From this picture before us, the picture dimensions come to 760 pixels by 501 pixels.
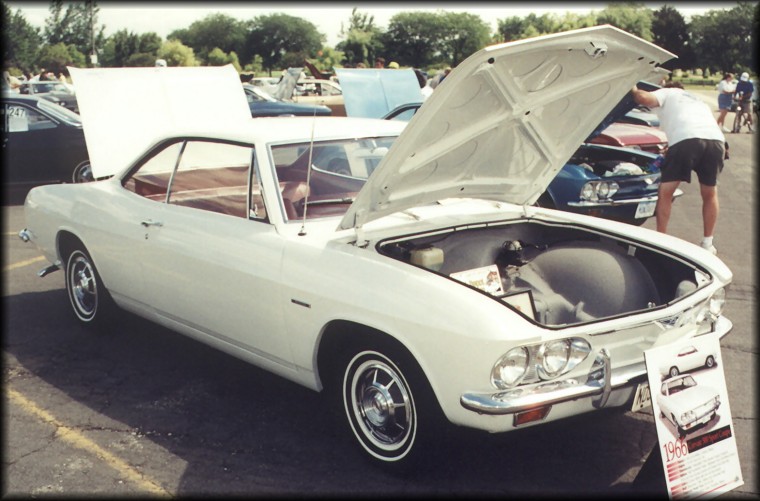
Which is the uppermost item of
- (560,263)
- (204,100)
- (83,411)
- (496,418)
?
(204,100)

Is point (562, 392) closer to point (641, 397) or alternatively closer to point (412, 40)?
point (641, 397)

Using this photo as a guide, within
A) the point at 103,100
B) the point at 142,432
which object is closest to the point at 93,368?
the point at 142,432

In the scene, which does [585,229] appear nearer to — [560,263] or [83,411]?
[560,263]

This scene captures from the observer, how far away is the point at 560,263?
4164mm

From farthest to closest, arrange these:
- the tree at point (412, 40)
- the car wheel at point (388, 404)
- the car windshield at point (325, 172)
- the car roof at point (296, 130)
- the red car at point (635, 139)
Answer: the tree at point (412, 40) → the red car at point (635, 139) → the car roof at point (296, 130) → the car windshield at point (325, 172) → the car wheel at point (388, 404)

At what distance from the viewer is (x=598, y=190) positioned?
7.44 metres

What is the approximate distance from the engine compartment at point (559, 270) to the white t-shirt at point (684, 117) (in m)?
3.49

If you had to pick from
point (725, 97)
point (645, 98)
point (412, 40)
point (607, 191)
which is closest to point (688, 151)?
point (645, 98)

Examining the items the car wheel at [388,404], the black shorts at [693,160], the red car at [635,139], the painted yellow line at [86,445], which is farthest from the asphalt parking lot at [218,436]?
the red car at [635,139]

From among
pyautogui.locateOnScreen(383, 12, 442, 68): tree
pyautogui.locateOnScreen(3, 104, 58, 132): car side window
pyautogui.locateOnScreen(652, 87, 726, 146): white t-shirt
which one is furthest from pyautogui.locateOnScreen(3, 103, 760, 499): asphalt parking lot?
pyautogui.locateOnScreen(383, 12, 442, 68): tree

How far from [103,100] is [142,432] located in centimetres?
346

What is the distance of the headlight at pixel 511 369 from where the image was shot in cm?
307

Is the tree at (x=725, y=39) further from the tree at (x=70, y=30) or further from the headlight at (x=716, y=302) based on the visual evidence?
the headlight at (x=716, y=302)

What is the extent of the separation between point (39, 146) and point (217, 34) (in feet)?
383
